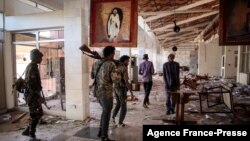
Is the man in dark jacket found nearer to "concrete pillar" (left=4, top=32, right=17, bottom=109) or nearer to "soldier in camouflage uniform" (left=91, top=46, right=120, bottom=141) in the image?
"soldier in camouflage uniform" (left=91, top=46, right=120, bottom=141)

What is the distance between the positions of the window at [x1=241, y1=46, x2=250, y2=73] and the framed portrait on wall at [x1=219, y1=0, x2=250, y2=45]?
7.91 metres

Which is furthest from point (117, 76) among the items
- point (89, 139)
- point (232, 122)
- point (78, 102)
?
point (232, 122)

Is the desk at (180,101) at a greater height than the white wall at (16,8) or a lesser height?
lesser

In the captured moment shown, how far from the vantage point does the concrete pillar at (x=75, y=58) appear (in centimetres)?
520

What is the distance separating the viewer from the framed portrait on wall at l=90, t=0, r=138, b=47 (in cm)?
479

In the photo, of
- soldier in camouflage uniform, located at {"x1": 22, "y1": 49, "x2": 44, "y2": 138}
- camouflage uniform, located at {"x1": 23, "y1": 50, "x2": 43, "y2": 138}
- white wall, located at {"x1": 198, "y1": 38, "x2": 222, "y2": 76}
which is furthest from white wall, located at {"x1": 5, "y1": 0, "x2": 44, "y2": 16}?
white wall, located at {"x1": 198, "y1": 38, "x2": 222, "y2": 76}

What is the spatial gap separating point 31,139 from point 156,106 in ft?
13.1

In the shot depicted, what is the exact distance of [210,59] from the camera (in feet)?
55.3

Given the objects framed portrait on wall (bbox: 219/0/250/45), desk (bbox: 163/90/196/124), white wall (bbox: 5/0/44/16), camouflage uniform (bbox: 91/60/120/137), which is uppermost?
white wall (bbox: 5/0/44/16)

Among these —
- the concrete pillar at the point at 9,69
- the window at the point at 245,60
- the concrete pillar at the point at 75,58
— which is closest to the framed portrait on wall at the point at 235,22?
the concrete pillar at the point at 75,58

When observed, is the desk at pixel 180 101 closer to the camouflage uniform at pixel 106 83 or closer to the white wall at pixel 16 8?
the camouflage uniform at pixel 106 83

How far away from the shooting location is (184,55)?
34.6 metres

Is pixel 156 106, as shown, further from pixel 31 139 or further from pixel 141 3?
pixel 31 139

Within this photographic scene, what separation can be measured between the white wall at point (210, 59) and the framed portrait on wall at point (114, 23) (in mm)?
13277
